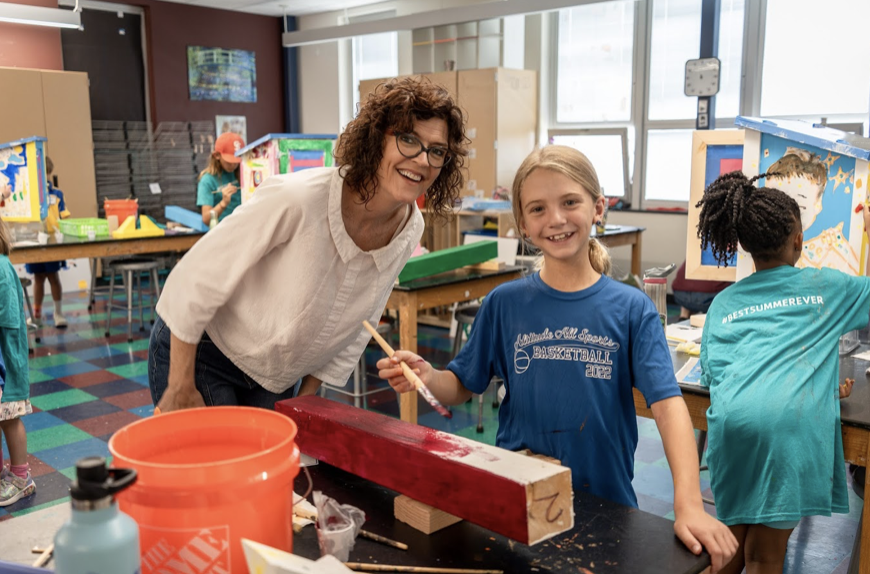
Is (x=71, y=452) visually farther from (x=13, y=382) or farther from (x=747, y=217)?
(x=747, y=217)

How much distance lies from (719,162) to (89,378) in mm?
4122

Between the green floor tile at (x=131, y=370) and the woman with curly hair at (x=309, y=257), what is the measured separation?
3.68m

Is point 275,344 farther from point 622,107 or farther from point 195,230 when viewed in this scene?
point 622,107

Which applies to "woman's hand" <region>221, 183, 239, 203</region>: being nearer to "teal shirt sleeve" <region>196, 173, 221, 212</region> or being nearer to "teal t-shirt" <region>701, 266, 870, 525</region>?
"teal shirt sleeve" <region>196, 173, 221, 212</region>

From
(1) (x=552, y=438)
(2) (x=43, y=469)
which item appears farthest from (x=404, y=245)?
(2) (x=43, y=469)

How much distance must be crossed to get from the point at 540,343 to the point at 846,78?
5.80 meters

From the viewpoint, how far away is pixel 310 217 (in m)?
Answer: 1.56

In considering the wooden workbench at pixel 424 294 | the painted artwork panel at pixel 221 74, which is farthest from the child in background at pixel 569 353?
the painted artwork panel at pixel 221 74

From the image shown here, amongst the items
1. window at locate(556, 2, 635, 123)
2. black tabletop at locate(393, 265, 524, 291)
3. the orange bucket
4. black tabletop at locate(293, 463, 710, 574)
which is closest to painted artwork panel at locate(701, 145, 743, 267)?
black tabletop at locate(393, 265, 524, 291)

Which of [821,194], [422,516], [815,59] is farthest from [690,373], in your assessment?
[815,59]

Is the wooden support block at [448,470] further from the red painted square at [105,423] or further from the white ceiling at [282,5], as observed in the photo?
the white ceiling at [282,5]

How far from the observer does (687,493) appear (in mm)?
1168

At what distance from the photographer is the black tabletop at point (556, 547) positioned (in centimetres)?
101

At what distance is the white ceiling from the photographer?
9.12 m
